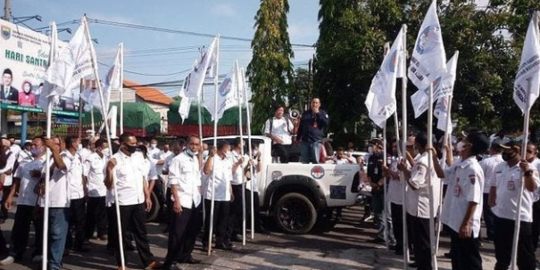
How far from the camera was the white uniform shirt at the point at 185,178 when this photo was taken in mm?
7414

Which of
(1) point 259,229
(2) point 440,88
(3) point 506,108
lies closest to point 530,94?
(2) point 440,88

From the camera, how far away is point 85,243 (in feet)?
29.7

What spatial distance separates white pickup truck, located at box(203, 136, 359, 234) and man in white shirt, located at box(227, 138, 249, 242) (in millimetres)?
664

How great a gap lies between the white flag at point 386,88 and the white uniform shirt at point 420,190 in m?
0.77

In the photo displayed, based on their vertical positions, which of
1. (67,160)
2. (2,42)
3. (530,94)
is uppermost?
(2,42)

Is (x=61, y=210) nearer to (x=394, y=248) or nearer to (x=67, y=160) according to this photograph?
(x=67, y=160)

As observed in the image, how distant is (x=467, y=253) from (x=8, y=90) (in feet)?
52.4

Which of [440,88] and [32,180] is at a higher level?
[440,88]

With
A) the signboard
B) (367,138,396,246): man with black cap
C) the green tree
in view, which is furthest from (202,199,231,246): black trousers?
the green tree

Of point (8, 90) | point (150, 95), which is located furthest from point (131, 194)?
point (150, 95)

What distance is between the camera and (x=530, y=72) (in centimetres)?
572

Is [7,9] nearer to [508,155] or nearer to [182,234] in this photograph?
[182,234]

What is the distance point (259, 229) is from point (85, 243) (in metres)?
3.22

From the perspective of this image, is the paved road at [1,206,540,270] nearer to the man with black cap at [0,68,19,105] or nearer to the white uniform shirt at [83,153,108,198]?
the white uniform shirt at [83,153,108,198]
